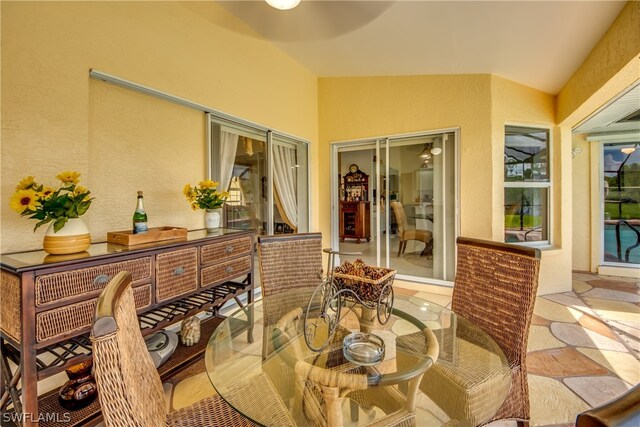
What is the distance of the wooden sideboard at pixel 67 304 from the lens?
1150 mm

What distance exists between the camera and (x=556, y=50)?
264 cm

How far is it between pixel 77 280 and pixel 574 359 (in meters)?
3.33

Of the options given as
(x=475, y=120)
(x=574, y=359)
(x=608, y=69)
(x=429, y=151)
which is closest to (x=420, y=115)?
(x=429, y=151)

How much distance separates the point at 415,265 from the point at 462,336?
253cm

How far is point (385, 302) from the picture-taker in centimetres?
139

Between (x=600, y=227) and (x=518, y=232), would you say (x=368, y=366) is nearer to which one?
(x=518, y=232)

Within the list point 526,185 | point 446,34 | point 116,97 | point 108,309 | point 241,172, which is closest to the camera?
point 108,309

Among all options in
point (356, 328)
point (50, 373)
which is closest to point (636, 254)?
point (356, 328)

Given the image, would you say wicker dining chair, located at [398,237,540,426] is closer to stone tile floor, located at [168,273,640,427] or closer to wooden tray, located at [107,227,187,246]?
stone tile floor, located at [168,273,640,427]

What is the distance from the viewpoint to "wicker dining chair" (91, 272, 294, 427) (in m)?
0.58

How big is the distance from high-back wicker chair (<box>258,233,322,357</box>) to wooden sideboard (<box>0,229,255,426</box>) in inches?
9.7

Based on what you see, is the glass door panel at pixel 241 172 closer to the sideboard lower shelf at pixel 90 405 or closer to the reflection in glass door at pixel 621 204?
the sideboard lower shelf at pixel 90 405

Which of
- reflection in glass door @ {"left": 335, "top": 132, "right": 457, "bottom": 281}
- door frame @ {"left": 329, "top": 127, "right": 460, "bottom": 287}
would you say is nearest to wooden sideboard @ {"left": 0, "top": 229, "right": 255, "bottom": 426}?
door frame @ {"left": 329, "top": 127, "right": 460, "bottom": 287}

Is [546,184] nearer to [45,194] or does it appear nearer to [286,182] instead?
[286,182]
